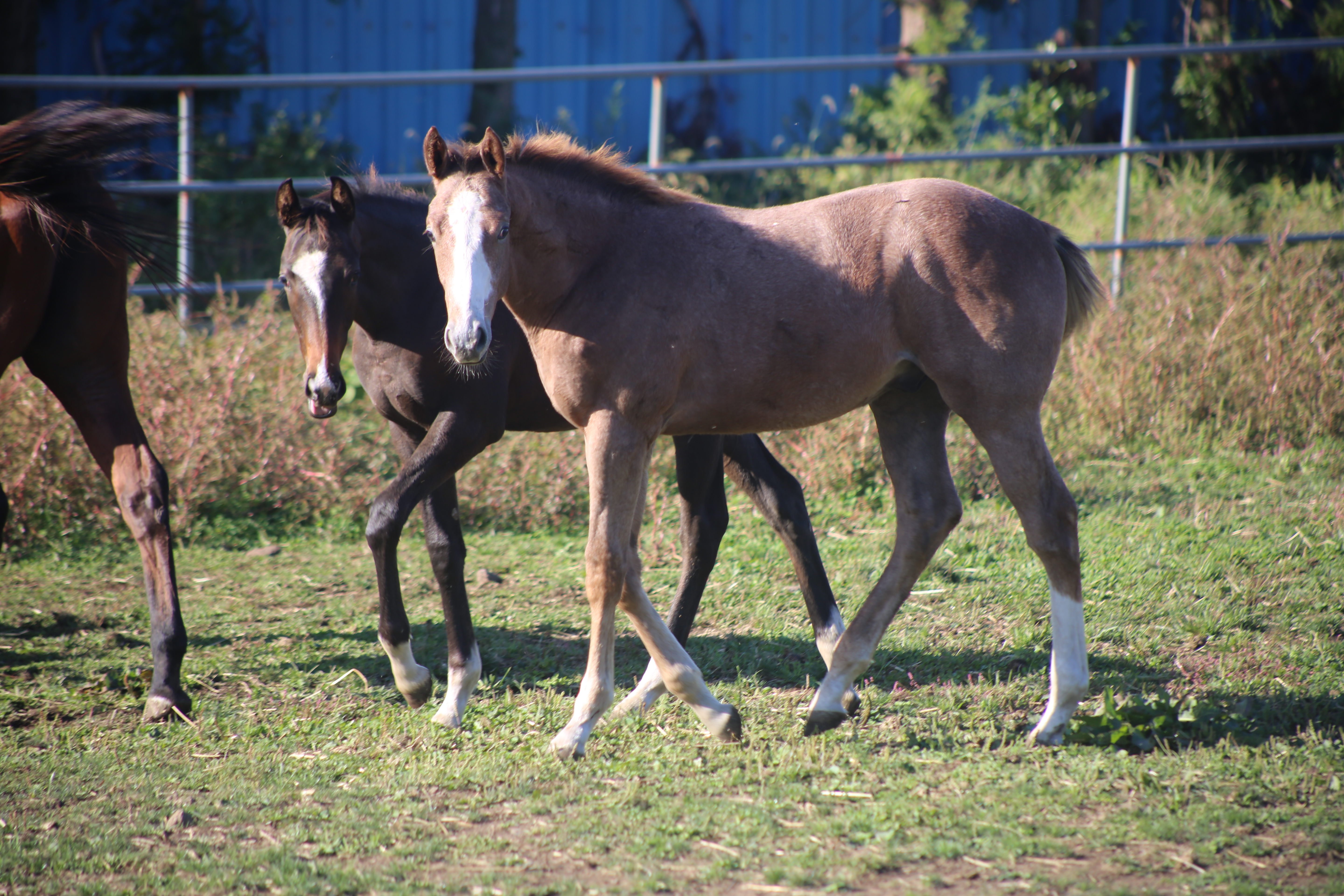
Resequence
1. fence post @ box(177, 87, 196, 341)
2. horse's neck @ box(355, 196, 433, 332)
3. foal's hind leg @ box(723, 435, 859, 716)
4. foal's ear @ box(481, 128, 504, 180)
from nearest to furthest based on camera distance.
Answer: foal's ear @ box(481, 128, 504, 180) → horse's neck @ box(355, 196, 433, 332) → foal's hind leg @ box(723, 435, 859, 716) → fence post @ box(177, 87, 196, 341)

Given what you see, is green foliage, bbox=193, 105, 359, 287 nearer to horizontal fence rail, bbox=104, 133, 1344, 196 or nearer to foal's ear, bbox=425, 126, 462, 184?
horizontal fence rail, bbox=104, 133, 1344, 196

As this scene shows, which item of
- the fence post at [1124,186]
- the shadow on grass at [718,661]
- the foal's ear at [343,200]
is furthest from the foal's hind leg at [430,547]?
the fence post at [1124,186]

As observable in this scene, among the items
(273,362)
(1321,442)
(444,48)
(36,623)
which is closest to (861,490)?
(1321,442)

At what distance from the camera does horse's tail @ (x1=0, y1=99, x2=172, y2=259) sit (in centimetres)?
399

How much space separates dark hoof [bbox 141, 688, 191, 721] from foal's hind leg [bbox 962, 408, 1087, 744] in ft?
9.65

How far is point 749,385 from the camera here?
3.40 meters

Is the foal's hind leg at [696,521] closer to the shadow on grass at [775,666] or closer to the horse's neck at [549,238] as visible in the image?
the shadow on grass at [775,666]

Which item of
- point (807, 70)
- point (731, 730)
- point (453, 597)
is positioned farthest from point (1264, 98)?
point (453, 597)

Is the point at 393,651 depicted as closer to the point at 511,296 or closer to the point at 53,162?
the point at 511,296

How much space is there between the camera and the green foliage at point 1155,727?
→ 3.29 metres

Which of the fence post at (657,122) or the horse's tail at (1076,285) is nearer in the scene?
the horse's tail at (1076,285)

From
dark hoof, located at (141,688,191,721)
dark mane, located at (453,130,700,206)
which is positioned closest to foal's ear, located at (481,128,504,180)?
dark mane, located at (453,130,700,206)

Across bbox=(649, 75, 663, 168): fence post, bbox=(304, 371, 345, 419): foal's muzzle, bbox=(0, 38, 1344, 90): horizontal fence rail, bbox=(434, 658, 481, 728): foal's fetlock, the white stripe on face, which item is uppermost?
bbox=(0, 38, 1344, 90): horizontal fence rail

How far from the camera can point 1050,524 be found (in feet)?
11.0
